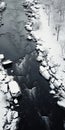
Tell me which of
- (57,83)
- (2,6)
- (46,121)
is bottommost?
(46,121)

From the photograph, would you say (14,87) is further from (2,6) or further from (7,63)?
(2,6)

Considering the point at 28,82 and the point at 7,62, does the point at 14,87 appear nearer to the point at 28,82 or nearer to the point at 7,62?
the point at 28,82

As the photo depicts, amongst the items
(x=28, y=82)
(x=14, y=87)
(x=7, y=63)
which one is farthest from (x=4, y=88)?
(x=7, y=63)

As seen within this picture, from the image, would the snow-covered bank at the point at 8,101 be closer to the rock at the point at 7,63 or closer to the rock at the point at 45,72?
the rock at the point at 7,63

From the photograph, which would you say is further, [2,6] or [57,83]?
[2,6]

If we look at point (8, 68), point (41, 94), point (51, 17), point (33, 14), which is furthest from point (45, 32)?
point (41, 94)

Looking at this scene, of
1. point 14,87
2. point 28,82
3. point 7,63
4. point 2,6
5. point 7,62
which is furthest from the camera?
point 2,6

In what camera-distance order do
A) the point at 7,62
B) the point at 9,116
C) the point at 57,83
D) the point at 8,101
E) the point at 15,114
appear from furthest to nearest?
the point at 7,62, the point at 57,83, the point at 8,101, the point at 15,114, the point at 9,116

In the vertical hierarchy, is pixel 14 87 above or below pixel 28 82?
above
